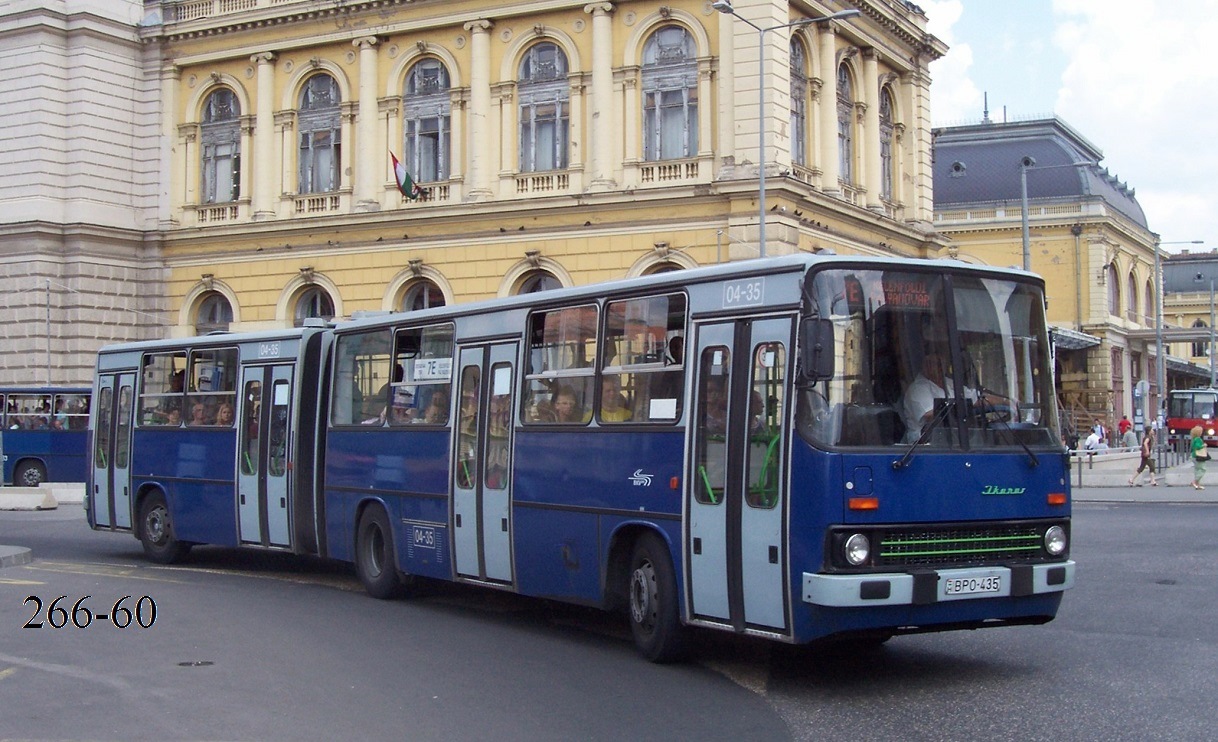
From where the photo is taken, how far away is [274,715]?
9430 mm

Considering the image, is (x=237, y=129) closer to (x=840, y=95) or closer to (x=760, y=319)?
(x=840, y=95)

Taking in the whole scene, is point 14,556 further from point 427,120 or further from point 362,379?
point 427,120

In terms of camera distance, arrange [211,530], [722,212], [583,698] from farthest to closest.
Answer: [722,212] → [211,530] → [583,698]

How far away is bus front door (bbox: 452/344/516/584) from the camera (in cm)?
1357

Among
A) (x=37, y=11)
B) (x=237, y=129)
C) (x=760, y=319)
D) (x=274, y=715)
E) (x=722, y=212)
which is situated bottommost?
(x=274, y=715)

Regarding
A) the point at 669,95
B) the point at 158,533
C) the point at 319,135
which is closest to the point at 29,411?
the point at 319,135

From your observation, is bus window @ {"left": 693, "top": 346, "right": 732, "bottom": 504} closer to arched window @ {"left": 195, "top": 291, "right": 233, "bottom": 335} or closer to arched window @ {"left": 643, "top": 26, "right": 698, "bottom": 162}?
arched window @ {"left": 643, "top": 26, "right": 698, "bottom": 162}

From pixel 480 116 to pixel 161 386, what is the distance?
19.5m

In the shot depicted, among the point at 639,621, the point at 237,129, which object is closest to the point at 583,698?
the point at 639,621

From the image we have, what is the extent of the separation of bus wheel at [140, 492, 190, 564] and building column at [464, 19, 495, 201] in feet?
62.1

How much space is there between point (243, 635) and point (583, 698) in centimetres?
422

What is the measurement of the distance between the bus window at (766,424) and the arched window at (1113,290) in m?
66.1

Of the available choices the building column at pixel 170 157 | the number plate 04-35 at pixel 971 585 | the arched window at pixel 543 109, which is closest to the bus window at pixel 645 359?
the number plate 04-35 at pixel 971 585

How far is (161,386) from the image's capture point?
19.6 metres
